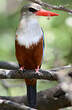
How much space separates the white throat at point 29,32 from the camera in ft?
11.4

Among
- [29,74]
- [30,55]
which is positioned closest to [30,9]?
[30,55]

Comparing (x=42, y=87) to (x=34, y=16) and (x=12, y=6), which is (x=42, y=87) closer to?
(x=34, y=16)

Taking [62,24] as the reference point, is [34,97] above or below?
below

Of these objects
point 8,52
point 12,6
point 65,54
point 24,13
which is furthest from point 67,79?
point 12,6

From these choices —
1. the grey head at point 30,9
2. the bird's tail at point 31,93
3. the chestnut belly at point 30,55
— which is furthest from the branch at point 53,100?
the grey head at point 30,9

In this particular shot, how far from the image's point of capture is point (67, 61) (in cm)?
407

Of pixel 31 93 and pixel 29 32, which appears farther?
pixel 31 93

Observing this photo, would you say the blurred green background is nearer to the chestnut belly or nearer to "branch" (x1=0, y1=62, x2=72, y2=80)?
the chestnut belly

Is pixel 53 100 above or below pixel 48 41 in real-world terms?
below

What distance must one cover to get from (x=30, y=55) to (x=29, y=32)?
338 mm

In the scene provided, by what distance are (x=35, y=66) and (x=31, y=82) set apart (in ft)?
1.15

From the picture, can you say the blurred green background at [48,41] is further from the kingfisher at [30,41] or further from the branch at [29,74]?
the branch at [29,74]

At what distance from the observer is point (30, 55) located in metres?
3.54

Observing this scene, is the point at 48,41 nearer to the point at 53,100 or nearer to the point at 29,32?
the point at 29,32
